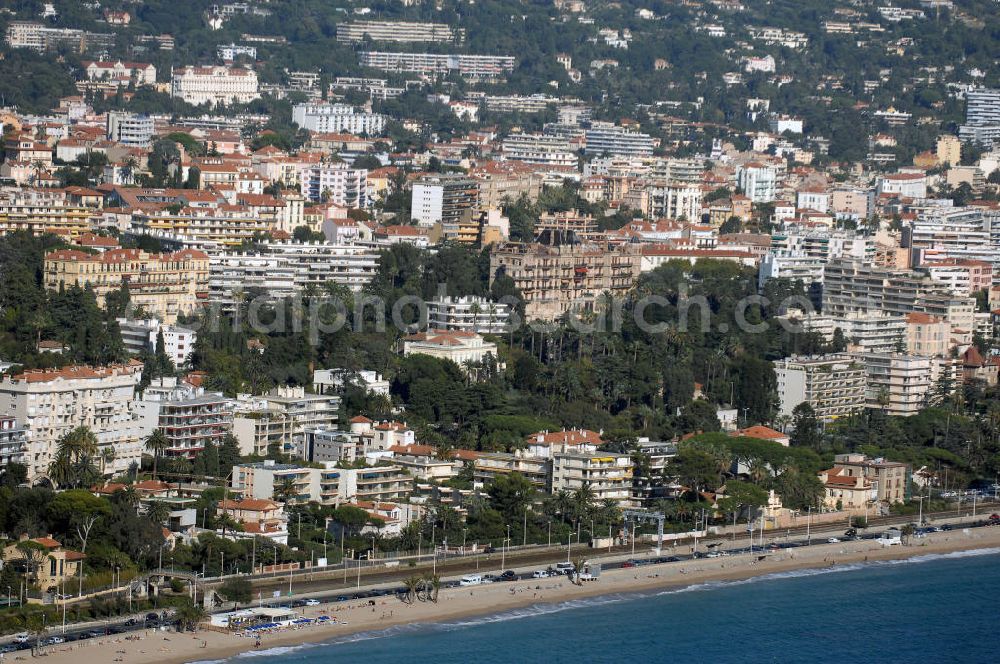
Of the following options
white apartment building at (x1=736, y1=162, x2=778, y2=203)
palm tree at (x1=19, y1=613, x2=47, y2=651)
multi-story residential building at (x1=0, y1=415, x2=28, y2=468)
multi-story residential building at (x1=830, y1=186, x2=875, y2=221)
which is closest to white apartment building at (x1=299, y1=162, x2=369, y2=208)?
white apartment building at (x1=736, y1=162, x2=778, y2=203)

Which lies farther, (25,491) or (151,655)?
(25,491)

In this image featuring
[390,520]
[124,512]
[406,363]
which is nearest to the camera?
[124,512]

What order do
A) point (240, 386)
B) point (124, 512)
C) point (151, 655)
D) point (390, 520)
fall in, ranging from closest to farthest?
point (151, 655) < point (124, 512) < point (390, 520) < point (240, 386)

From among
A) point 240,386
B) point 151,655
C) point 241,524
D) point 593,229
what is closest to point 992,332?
point 593,229

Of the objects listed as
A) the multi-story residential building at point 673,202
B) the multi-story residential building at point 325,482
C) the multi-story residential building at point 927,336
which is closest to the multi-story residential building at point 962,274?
the multi-story residential building at point 927,336

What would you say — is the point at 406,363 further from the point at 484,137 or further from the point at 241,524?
the point at 484,137

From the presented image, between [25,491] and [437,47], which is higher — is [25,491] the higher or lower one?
the lower one

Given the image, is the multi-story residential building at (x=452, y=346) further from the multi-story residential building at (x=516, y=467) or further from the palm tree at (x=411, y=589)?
the palm tree at (x=411, y=589)
